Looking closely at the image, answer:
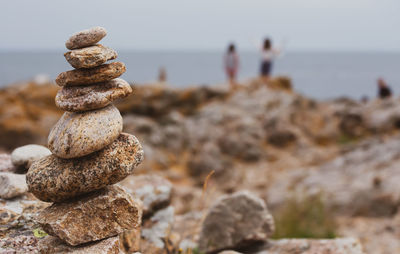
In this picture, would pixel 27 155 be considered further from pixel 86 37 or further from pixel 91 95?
pixel 86 37

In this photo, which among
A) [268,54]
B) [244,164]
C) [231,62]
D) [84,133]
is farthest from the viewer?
[231,62]

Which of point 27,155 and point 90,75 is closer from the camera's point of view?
point 90,75

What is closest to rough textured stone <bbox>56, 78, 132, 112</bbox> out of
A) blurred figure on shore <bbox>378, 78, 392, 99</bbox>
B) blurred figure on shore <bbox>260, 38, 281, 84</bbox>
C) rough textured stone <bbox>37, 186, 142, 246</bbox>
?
rough textured stone <bbox>37, 186, 142, 246</bbox>

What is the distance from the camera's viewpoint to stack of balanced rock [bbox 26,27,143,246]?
3.35 meters

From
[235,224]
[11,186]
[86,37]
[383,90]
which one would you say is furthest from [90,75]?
[383,90]

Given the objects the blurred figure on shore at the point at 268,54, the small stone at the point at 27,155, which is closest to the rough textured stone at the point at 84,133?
the small stone at the point at 27,155

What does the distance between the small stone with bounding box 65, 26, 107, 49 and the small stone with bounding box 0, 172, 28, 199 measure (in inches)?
71.4

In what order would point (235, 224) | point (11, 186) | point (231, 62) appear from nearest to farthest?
point (11, 186), point (235, 224), point (231, 62)

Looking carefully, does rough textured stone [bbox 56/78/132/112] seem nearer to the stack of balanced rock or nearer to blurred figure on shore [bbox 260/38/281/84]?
the stack of balanced rock

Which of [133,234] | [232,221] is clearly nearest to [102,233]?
[133,234]

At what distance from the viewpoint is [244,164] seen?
649 inches

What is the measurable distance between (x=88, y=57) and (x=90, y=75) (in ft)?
0.68

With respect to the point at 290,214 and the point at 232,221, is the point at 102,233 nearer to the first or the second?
the point at 232,221

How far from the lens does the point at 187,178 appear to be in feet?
50.5
